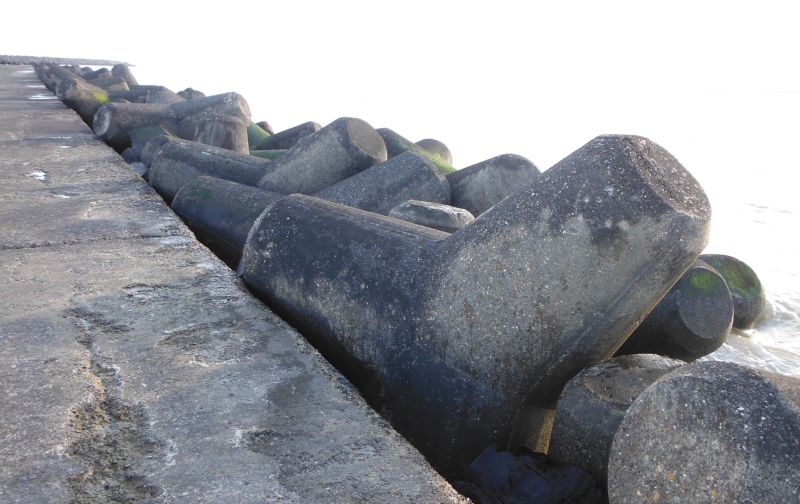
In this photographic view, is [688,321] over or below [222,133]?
below

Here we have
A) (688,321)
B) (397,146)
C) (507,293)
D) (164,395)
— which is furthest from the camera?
(397,146)

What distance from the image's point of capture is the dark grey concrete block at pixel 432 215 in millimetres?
3320

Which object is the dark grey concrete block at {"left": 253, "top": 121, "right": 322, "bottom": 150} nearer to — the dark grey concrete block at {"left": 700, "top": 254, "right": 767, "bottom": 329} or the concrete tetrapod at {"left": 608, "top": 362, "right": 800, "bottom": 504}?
the dark grey concrete block at {"left": 700, "top": 254, "right": 767, "bottom": 329}

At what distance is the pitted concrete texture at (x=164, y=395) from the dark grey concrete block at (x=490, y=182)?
2.03 metres

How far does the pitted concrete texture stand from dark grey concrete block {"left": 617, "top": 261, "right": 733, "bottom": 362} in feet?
5.24

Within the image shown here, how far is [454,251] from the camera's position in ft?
7.06

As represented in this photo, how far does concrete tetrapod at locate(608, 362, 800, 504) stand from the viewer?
129 centimetres

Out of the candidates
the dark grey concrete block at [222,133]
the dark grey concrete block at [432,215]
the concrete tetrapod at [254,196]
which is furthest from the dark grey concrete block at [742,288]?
the dark grey concrete block at [222,133]

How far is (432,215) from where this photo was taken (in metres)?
3.35

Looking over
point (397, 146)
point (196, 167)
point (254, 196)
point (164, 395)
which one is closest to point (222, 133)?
point (196, 167)

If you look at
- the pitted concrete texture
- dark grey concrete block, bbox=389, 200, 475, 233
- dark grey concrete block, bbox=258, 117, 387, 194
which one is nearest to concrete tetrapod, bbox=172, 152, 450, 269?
dark grey concrete block, bbox=258, 117, 387, 194

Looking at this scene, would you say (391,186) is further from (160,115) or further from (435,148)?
(160,115)

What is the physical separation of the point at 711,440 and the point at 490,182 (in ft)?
10.1

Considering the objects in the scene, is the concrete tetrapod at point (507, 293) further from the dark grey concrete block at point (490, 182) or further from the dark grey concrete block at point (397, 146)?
the dark grey concrete block at point (397, 146)
